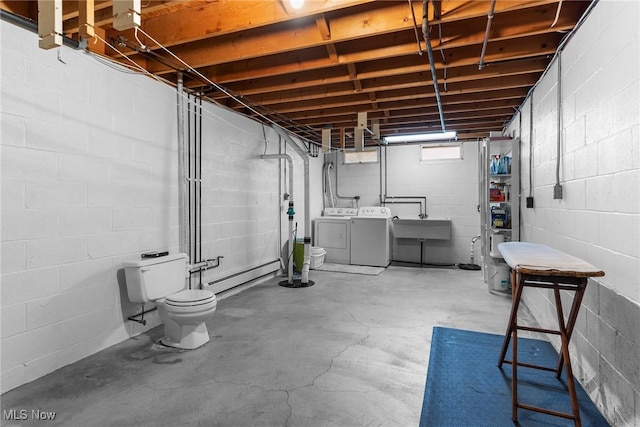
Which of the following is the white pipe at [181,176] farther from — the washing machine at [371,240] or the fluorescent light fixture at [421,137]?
the fluorescent light fixture at [421,137]

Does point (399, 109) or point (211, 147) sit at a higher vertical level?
point (399, 109)

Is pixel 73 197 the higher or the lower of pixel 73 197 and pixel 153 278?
the higher

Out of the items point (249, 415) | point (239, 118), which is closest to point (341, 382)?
point (249, 415)

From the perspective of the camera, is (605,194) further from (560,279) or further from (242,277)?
(242,277)

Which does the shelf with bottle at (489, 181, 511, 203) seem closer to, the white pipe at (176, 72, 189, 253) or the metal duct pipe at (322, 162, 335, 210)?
the metal duct pipe at (322, 162, 335, 210)

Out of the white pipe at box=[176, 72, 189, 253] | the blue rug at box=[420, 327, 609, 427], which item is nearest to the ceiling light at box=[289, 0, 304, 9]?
the white pipe at box=[176, 72, 189, 253]

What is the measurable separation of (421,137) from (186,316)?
502 centimetres

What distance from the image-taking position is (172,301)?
264 centimetres

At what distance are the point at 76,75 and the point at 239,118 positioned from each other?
6.81ft

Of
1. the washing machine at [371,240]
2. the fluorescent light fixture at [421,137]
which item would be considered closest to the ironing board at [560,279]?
the washing machine at [371,240]

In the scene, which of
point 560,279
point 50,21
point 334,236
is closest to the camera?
point 50,21

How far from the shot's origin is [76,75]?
2.50 metres

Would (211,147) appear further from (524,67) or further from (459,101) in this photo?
(524,67)

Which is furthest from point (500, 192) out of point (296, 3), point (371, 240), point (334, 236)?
point (296, 3)
